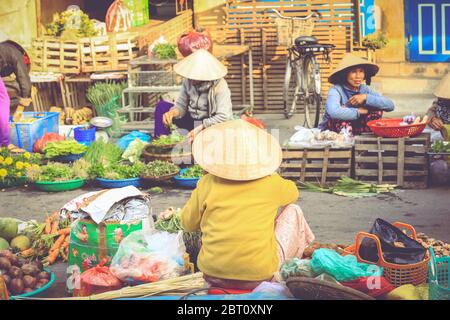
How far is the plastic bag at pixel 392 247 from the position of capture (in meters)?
4.41

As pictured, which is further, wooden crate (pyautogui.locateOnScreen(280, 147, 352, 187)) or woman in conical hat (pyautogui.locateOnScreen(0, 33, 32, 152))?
woman in conical hat (pyautogui.locateOnScreen(0, 33, 32, 152))

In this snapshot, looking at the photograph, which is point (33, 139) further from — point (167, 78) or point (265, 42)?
point (265, 42)

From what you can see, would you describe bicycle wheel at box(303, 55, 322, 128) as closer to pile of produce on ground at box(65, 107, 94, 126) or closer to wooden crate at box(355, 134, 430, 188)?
wooden crate at box(355, 134, 430, 188)

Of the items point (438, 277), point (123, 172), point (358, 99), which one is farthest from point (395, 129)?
point (438, 277)

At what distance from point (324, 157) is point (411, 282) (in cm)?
311

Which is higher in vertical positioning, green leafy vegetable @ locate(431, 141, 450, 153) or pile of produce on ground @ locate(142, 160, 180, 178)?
green leafy vegetable @ locate(431, 141, 450, 153)

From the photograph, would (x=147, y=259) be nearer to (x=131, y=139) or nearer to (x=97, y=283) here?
(x=97, y=283)

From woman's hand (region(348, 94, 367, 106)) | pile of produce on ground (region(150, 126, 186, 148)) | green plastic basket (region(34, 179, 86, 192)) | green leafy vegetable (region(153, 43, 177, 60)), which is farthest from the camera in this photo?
green leafy vegetable (region(153, 43, 177, 60))

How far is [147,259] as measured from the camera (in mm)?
4719

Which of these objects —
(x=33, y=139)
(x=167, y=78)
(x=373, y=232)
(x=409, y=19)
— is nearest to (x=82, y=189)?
(x=33, y=139)

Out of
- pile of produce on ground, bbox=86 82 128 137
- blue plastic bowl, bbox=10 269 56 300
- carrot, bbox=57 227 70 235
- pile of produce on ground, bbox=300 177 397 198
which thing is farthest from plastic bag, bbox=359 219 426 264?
pile of produce on ground, bbox=86 82 128 137

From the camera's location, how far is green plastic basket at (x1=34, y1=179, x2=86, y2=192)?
25.1ft

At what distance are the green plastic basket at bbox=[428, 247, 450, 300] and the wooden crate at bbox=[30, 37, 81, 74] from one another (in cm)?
754

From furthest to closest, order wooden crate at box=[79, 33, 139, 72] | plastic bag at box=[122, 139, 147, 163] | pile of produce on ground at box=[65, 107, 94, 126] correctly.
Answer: wooden crate at box=[79, 33, 139, 72] → pile of produce on ground at box=[65, 107, 94, 126] → plastic bag at box=[122, 139, 147, 163]
